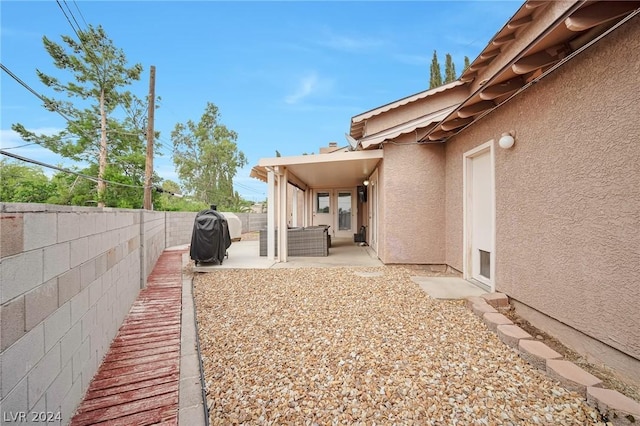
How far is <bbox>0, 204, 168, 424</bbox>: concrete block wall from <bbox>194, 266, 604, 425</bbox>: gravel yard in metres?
1.00

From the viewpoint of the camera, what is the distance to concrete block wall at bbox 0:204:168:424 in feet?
4.68

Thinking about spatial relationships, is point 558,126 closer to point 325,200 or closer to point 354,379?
point 354,379

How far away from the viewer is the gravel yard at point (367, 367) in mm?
2148

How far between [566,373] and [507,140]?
3.03 m

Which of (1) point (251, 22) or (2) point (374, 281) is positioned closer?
(2) point (374, 281)

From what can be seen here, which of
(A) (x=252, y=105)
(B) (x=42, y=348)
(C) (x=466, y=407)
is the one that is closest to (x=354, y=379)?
(C) (x=466, y=407)

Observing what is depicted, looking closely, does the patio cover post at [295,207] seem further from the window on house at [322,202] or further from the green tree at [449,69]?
the green tree at [449,69]

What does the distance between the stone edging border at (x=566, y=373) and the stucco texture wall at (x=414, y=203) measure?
10.3ft

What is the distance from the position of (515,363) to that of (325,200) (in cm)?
1261

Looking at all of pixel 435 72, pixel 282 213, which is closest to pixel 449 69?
pixel 435 72

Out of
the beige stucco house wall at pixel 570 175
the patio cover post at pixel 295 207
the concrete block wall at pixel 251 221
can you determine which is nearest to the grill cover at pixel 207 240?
the beige stucco house wall at pixel 570 175

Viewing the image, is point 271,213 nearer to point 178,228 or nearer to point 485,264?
point 485,264

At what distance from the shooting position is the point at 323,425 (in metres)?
2.05

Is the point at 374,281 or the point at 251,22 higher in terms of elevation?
the point at 251,22
